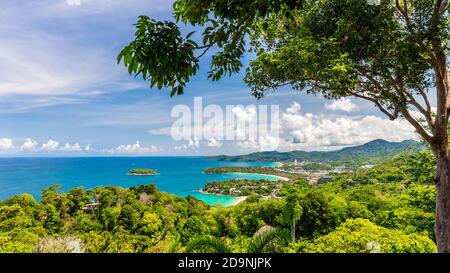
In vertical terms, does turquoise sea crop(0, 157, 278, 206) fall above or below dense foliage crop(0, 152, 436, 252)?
below

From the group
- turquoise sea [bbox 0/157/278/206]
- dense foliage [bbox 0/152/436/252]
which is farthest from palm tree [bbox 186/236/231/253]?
turquoise sea [bbox 0/157/278/206]

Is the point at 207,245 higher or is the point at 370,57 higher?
the point at 370,57

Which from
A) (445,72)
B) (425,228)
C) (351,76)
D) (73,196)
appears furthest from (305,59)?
(73,196)

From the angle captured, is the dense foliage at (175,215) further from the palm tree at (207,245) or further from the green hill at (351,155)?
the green hill at (351,155)

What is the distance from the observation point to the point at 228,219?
22.0 metres

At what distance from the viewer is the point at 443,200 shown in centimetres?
364

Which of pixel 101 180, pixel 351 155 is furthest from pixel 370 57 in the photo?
pixel 101 180

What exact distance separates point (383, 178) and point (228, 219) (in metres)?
15.0

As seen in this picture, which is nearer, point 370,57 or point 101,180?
point 370,57

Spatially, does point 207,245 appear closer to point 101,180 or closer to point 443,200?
point 443,200

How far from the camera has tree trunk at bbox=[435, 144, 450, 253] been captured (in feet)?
11.9

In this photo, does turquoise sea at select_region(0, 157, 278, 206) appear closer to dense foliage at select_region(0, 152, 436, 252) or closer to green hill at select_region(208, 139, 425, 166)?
dense foliage at select_region(0, 152, 436, 252)
